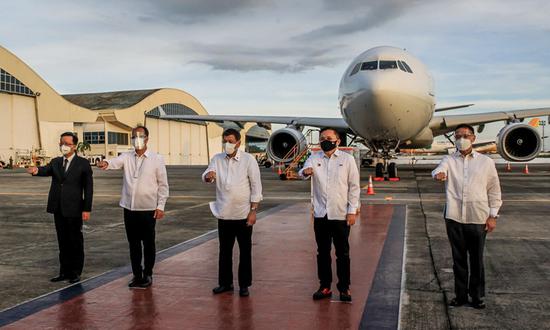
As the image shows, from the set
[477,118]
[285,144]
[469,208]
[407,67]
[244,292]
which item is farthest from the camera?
[285,144]

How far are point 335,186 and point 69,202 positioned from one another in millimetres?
2862

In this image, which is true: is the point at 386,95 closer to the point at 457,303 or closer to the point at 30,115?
the point at 457,303

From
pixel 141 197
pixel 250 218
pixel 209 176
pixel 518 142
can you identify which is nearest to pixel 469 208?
pixel 250 218

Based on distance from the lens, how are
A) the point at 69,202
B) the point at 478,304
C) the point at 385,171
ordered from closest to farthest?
the point at 478,304 → the point at 69,202 → the point at 385,171

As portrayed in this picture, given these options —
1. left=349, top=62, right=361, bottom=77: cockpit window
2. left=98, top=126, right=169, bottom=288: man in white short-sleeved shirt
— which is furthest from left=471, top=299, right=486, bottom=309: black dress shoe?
left=349, top=62, right=361, bottom=77: cockpit window

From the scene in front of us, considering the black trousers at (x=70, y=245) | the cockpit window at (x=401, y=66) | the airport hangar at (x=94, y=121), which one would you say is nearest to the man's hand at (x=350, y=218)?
the black trousers at (x=70, y=245)

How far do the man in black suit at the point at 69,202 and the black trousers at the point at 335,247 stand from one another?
98.8 inches

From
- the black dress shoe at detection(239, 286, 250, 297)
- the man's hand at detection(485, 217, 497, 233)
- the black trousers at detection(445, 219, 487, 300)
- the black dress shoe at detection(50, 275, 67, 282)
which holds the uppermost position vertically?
the man's hand at detection(485, 217, 497, 233)

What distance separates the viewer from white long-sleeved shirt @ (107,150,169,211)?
5227mm

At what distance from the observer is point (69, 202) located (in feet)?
18.0

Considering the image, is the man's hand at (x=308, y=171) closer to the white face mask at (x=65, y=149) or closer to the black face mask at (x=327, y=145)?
the black face mask at (x=327, y=145)

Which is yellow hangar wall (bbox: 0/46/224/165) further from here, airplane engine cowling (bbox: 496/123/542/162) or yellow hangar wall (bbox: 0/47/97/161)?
airplane engine cowling (bbox: 496/123/542/162)

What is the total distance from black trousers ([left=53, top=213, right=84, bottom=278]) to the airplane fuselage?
1172 cm

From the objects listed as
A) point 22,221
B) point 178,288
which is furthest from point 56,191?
point 22,221
